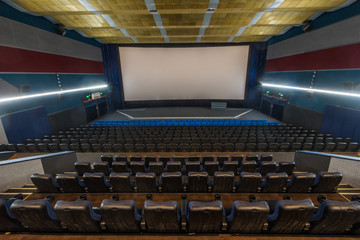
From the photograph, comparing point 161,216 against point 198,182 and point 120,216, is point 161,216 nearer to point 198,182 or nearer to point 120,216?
point 120,216

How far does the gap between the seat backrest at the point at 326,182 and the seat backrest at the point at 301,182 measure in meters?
0.17

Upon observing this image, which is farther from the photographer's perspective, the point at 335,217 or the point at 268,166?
the point at 268,166

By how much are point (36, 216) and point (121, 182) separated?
170 centimetres

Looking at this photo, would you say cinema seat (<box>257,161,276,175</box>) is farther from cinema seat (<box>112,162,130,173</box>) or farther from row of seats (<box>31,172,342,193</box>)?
cinema seat (<box>112,162,130,173</box>)

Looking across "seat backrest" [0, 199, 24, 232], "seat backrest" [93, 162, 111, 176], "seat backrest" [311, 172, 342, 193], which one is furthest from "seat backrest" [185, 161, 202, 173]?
"seat backrest" [0, 199, 24, 232]

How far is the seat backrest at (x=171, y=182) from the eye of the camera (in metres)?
4.11

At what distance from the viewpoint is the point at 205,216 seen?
8.76ft

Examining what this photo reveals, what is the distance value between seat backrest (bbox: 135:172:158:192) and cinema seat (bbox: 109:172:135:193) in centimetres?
21

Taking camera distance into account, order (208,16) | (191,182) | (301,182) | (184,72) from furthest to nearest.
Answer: (184,72) < (208,16) < (191,182) < (301,182)

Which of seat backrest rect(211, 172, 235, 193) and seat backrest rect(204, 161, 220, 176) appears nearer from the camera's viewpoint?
seat backrest rect(211, 172, 235, 193)

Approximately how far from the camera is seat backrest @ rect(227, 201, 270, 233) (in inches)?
101

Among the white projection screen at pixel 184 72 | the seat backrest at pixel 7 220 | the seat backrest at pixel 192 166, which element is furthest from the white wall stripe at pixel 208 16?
the seat backrest at pixel 7 220

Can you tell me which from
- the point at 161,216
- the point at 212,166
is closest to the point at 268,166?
the point at 212,166

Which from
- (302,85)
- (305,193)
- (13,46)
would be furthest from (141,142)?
(302,85)
